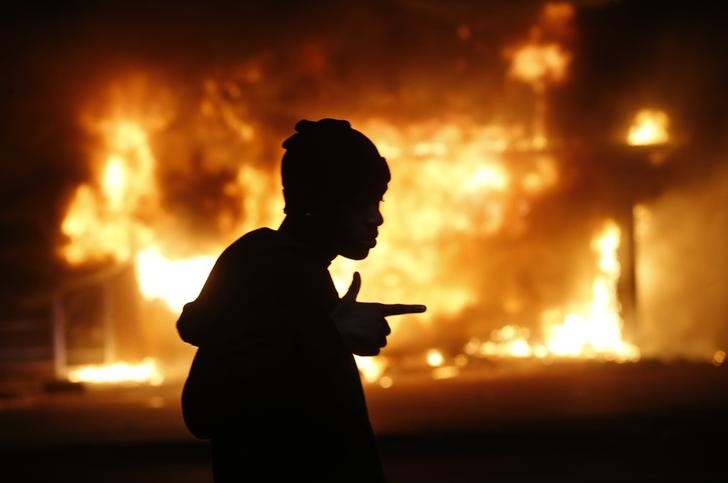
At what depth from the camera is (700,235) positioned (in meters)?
16.5

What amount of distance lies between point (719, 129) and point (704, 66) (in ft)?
3.65

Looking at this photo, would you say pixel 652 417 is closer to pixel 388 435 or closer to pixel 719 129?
pixel 388 435

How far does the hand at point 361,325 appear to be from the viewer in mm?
1751

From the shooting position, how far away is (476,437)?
27.8 feet

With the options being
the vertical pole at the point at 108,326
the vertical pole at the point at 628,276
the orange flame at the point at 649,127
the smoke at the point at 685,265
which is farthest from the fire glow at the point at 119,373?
the orange flame at the point at 649,127

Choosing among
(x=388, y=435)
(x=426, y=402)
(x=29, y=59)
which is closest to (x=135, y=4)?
(x=29, y=59)

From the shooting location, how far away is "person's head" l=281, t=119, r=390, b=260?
6.04 ft

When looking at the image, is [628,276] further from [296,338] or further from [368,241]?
[296,338]

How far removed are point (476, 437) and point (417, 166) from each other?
7775mm

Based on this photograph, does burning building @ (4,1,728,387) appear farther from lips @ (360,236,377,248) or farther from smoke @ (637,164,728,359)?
lips @ (360,236,377,248)

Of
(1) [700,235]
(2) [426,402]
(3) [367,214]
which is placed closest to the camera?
(3) [367,214]

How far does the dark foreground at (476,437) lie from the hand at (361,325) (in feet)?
18.5

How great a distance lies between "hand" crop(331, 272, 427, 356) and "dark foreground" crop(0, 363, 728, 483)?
222 inches

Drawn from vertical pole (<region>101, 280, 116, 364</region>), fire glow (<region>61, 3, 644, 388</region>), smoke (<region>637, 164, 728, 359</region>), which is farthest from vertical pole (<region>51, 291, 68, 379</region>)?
smoke (<region>637, 164, 728, 359</region>)
